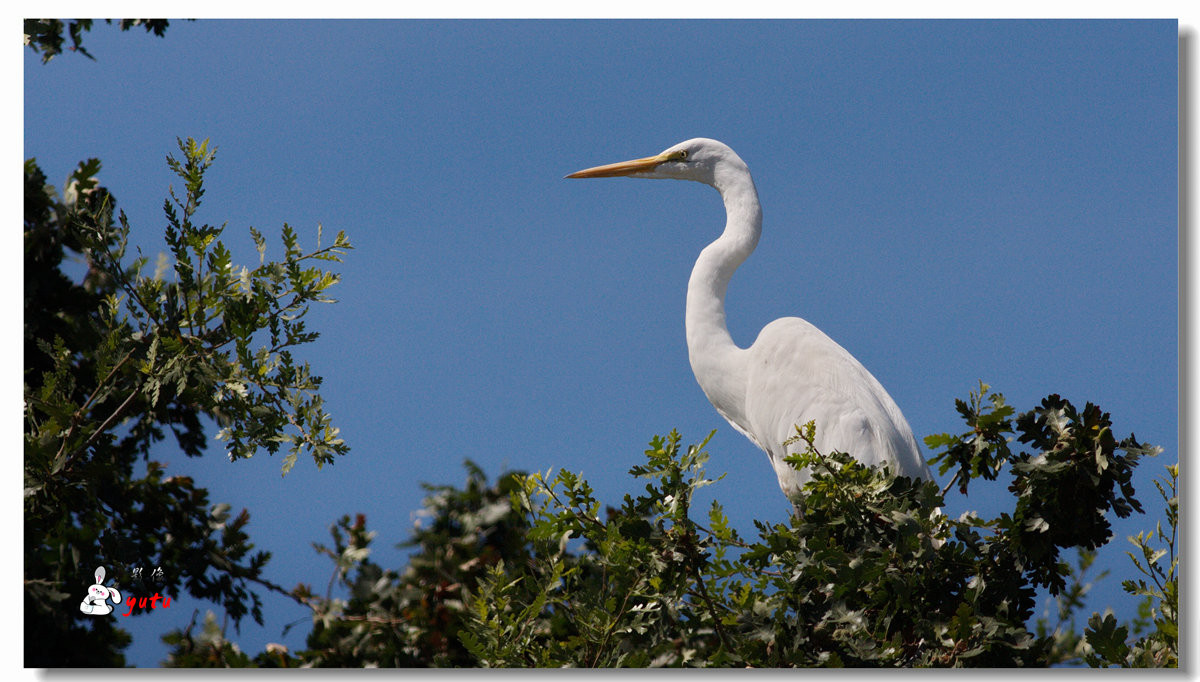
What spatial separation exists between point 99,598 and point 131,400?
430 millimetres

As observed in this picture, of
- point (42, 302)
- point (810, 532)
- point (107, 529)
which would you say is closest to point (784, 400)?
point (810, 532)

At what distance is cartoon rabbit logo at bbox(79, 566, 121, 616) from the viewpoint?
1.99 metres

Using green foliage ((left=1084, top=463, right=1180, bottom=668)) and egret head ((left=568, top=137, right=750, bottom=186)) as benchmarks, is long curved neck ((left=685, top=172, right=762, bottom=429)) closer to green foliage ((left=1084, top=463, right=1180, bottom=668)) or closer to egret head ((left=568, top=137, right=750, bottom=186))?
egret head ((left=568, top=137, right=750, bottom=186))

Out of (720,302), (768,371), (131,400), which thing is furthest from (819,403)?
(131,400)

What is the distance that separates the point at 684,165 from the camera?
9.73ft

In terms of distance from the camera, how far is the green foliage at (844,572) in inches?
65.3

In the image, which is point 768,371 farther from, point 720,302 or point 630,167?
point 630,167

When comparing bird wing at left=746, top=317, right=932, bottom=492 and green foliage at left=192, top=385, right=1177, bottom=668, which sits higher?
bird wing at left=746, top=317, right=932, bottom=492

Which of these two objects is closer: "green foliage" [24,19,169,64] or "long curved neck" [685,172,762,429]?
"green foliage" [24,19,169,64]

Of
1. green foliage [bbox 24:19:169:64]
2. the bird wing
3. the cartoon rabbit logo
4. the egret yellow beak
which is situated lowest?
the cartoon rabbit logo

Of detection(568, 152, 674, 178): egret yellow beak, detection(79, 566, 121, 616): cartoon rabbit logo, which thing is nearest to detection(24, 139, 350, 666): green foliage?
detection(79, 566, 121, 616): cartoon rabbit logo

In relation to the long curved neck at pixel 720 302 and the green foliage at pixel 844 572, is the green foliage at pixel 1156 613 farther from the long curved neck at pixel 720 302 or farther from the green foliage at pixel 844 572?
the long curved neck at pixel 720 302

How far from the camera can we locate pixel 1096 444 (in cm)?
162

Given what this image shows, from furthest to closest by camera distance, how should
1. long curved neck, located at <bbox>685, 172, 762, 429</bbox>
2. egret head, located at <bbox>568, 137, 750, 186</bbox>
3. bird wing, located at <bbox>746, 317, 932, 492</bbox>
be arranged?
1. egret head, located at <bbox>568, 137, 750, 186</bbox>
2. long curved neck, located at <bbox>685, 172, 762, 429</bbox>
3. bird wing, located at <bbox>746, 317, 932, 492</bbox>
